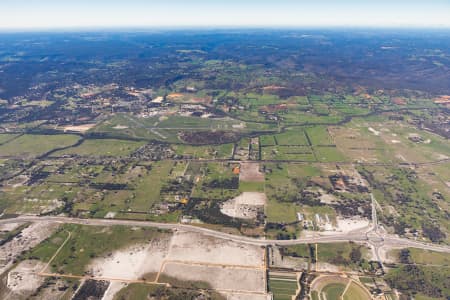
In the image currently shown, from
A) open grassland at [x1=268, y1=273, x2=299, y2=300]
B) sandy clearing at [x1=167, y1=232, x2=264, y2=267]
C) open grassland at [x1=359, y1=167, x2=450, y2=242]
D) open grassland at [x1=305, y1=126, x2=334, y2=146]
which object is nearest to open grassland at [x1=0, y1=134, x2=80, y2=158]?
sandy clearing at [x1=167, y1=232, x2=264, y2=267]

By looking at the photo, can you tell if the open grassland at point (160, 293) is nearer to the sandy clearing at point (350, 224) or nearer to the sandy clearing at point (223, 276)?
the sandy clearing at point (223, 276)

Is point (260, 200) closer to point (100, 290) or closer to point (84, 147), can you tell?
point (100, 290)

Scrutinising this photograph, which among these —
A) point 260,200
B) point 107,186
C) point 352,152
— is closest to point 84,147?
point 107,186

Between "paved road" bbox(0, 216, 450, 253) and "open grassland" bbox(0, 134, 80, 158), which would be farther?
"open grassland" bbox(0, 134, 80, 158)

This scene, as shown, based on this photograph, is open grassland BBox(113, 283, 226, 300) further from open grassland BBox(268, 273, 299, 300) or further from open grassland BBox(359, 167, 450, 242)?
open grassland BBox(359, 167, 450, 242)

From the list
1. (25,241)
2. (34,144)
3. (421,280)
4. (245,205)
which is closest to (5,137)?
(34,144)

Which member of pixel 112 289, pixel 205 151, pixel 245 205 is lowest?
pixel 112 289

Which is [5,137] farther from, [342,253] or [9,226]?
[342,253]

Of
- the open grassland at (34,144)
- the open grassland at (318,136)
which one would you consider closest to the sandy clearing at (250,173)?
the open grassland at (318,136)
